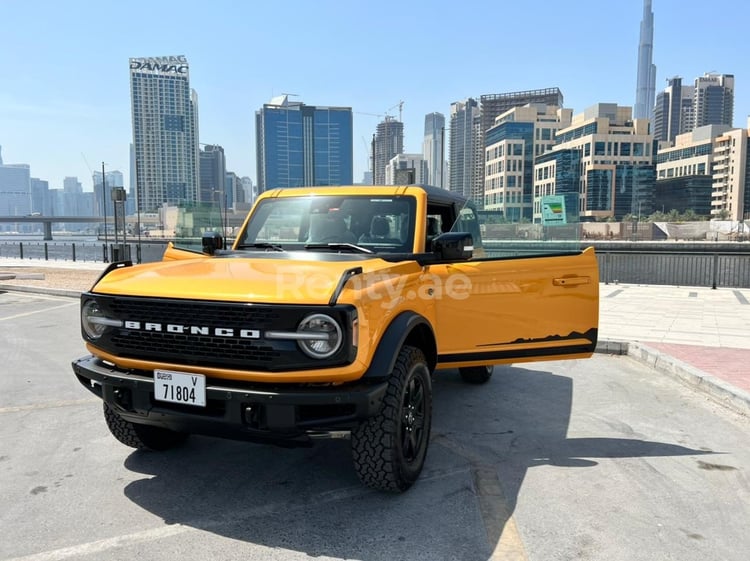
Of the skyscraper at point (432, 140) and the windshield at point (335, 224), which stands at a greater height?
the skyscraper at point (432, 140)

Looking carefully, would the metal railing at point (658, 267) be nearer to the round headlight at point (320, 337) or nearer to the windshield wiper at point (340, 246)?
the windshield wiper at point (340, 246)

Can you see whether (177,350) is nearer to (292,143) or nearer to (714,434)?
(714,434)

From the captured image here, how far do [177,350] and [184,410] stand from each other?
341 millimetres

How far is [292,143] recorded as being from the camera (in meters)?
49.7

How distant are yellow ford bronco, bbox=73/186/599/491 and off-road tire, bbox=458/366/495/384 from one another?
1.82 metres

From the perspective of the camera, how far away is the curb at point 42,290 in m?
14.6

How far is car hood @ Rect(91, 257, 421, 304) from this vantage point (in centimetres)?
309

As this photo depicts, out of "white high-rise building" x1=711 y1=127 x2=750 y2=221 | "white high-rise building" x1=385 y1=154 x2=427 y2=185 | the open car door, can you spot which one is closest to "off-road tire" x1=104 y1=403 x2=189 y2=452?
the open car door

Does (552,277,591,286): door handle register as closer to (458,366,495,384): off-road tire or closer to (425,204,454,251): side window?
(425,204,454,251): side window

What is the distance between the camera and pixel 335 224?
4582mm

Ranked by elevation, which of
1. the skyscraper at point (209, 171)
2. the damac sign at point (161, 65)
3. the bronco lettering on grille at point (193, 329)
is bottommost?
the bronco lettering on grille at point (193, 329)

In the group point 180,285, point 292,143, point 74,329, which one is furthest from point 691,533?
point 292,143

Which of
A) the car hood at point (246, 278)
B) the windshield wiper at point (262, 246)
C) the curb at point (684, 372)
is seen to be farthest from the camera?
the curb at point (684, 372)

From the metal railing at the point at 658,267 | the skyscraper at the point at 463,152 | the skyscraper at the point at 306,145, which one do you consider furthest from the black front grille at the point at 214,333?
the skyscraper at the point at 463,152
